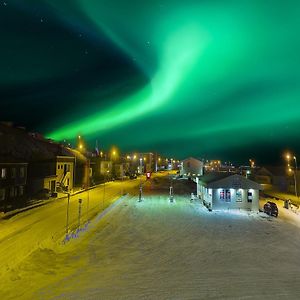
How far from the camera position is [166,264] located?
15672mm

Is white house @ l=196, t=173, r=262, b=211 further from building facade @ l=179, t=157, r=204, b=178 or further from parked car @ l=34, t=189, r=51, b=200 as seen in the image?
building facade @ l=179, t=157, r=204, b=178

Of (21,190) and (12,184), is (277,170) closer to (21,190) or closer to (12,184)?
(21,190)

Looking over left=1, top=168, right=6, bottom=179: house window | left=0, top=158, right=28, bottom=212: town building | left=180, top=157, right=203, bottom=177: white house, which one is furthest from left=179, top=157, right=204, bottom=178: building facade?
left=1, top=168, right=6, bottom=179: house window

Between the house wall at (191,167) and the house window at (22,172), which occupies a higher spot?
the house wall at (191,167)

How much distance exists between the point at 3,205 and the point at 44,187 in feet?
35.0

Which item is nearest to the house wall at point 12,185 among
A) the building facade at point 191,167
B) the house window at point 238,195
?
the house window at point 238,195

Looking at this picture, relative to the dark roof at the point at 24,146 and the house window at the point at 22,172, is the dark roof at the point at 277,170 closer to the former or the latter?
the dark roof at the point at 24,146

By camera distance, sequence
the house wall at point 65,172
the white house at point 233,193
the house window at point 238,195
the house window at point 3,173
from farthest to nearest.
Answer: the house wall at point 65,172, the house window at point 238,195, the white house at point 233,193, the house window at point 3,173

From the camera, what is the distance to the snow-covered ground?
12.2 metres

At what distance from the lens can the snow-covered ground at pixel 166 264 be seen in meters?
12.2

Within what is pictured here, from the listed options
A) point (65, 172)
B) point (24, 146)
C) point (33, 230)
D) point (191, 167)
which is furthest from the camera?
point (191, 167)

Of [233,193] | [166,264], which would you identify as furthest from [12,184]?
[233,193]

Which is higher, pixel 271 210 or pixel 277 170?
pixel 277 170

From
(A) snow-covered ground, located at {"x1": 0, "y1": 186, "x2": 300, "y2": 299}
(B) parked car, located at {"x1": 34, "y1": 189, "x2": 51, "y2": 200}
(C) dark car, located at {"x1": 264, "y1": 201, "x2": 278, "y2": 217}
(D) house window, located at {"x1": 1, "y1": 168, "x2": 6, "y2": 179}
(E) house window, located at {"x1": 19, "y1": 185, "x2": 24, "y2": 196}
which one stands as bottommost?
(A) snow-covered ground, located at {"x1": 0, "y1": 186, "x2": 300, "y2": 299}
